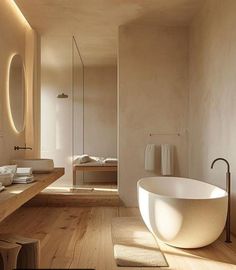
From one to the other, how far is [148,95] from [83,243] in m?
2.51

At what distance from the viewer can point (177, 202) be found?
257cm

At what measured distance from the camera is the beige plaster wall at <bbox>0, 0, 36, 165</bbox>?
363 cm

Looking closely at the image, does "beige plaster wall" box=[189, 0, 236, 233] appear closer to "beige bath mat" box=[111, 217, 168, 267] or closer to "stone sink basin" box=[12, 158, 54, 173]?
"beige bath mat" box=[111, 217, 168, 267]

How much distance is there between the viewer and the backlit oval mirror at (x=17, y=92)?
3.93m

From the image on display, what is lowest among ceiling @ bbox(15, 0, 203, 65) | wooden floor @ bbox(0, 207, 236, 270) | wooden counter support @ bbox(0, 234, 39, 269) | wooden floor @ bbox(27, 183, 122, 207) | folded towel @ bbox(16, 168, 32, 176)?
wooden floor @ bbox(0, 207, 236, 270)

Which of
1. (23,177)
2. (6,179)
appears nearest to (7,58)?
(23,177)

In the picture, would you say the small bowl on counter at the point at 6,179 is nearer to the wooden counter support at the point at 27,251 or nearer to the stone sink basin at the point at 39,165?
the wooden counter support at the point at 27,251

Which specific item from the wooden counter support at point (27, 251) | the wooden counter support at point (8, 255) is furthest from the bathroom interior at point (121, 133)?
the wooden counter support at point (8, 255)

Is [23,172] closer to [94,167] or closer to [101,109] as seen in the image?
[94,167]

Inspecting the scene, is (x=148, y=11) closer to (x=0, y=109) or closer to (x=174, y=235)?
(x=0, y=109)

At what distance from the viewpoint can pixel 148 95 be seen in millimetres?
4609

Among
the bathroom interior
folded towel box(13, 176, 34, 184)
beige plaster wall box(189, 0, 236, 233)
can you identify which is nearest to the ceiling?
the bathroom interior

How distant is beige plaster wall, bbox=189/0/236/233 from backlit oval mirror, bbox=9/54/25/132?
2.48 metres

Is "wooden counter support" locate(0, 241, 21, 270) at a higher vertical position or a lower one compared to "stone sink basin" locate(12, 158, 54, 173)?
lower
